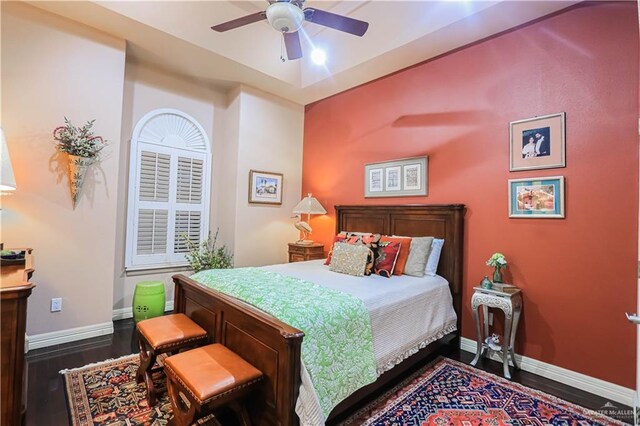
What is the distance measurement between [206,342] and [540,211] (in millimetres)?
3017

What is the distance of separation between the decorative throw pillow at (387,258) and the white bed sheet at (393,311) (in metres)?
0.09

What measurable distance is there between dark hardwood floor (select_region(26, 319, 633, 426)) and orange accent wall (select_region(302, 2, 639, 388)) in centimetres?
22

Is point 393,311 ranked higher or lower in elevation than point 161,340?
higher

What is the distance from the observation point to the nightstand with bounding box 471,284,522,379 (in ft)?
8.28

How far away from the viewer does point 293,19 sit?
2.12m

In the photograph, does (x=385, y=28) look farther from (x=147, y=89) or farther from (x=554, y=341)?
(x=554, y=341)

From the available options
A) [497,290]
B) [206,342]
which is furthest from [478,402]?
[206,342]

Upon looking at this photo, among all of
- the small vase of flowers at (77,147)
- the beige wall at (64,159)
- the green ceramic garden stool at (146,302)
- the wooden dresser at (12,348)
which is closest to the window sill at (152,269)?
the beige wall at (64,159)

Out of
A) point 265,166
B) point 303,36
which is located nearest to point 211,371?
point 265,166

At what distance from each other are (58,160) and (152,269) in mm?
1640

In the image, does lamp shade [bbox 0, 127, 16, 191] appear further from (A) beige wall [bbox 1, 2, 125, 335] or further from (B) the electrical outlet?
(B) the electrical outlet

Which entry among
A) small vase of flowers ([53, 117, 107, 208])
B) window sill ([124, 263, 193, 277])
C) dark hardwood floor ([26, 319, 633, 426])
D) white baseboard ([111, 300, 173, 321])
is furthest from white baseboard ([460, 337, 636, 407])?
small vase of flowers ([53, 117, 107, 208])

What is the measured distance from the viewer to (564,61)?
258 cm

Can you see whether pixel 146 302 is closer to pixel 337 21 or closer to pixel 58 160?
pixel 58 160
